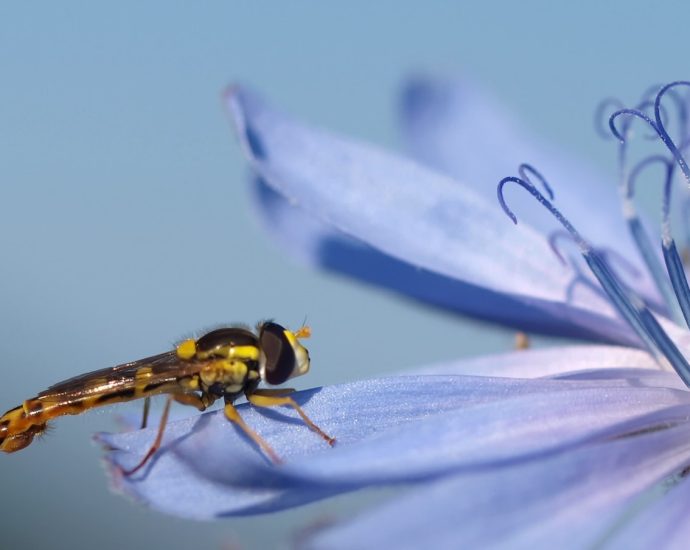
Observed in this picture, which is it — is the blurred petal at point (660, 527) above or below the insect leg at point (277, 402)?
below

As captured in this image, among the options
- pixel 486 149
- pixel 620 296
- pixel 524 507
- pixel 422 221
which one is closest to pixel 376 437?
pixel 524 507

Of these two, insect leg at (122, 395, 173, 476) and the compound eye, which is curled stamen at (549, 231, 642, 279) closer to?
the compound eye

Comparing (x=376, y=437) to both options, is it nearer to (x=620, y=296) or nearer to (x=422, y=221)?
(x=620, y=296)

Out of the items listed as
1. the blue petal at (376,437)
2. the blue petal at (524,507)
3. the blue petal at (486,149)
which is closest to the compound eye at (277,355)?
the blue petal at (376,437)

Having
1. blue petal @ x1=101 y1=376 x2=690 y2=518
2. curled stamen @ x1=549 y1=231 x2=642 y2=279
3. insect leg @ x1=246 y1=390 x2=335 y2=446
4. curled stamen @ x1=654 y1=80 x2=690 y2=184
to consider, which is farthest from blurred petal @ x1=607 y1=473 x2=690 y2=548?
curled stamen @ x1=549 y1=231 x2=642 y2=279

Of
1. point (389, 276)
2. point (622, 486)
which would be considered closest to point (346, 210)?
point (389, 276)

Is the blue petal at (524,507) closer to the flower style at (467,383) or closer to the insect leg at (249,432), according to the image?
the flower style at (467,383)

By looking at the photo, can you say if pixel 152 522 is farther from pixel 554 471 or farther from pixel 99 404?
pixel 554 471
